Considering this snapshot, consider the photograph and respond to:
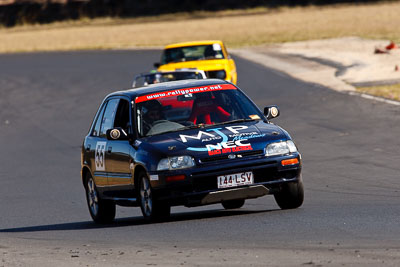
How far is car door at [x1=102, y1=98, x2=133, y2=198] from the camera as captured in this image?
36.3 ft

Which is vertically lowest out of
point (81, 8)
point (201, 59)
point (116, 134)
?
point (81, 8)

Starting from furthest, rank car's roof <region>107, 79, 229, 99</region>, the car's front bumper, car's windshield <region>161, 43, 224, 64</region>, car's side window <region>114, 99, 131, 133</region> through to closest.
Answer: car's windshield <region>161, 43, 224, 64</region>
car's side window <region>114, 99, 131, 133</region>
car's roof <region>107, 79, 229, 99</region>
the car's front bumper

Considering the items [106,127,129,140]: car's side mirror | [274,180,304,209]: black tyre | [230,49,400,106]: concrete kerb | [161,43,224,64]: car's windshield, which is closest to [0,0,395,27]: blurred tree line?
[230,49,400,106]: concrete kerb

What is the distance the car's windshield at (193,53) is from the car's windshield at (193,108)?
600 inches

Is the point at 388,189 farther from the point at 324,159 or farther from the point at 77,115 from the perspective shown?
the point at 77,115

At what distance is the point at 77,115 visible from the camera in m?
27.5

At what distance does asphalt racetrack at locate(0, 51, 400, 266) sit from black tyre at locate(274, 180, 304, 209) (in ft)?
0.54

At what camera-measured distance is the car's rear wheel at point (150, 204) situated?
10328 millimetres

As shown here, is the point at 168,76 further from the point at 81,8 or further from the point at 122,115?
the point at 81,8

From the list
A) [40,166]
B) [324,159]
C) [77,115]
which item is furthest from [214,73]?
[324,159]

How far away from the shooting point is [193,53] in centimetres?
2695

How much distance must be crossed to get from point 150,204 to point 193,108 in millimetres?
1301

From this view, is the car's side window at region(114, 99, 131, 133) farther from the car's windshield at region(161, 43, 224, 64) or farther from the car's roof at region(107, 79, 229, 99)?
the car's windshield at region(161, 43, 224, 64)

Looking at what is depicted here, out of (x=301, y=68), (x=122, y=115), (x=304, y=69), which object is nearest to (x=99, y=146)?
(x=122, y=115)
